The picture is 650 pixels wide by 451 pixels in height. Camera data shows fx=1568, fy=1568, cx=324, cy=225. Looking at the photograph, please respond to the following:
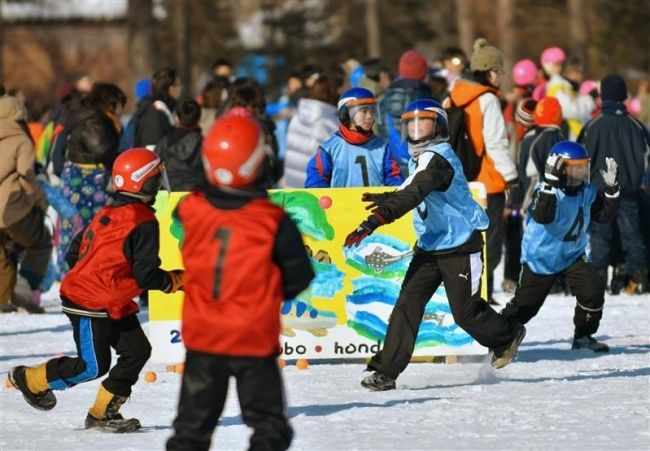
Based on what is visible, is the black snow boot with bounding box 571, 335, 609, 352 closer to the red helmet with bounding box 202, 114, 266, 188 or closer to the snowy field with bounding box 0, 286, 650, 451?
the snowy field with bounding box 0, 286, 650, 451

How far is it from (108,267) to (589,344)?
4074mm

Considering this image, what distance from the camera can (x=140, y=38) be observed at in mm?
30516

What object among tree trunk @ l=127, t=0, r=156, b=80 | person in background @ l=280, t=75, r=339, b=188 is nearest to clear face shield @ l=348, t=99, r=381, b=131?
person in background @ l=280, t=75, r=339, b=188

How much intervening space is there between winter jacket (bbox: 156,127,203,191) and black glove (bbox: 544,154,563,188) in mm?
3995

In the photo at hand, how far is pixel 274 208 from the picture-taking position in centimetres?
637

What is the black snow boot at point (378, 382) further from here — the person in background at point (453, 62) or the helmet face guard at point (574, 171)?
the person in background at point (453, 62)

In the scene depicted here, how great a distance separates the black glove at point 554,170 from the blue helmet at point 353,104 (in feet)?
4.02

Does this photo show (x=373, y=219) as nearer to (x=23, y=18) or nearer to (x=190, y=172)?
(x=190, y=172)

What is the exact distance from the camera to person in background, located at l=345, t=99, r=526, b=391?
9133 mm

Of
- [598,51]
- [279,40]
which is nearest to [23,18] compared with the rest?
[279,40]

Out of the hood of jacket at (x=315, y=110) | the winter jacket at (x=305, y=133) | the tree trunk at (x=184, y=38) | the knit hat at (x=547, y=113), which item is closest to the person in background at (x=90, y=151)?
the winter jacket at (x=305, y=133)

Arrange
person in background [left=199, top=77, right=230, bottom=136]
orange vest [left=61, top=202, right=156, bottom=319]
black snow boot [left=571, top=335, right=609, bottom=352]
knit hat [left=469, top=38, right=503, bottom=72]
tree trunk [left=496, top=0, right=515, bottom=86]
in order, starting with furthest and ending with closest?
tree trunk [left=496, top=0, right=515, bottom=86] → person in background [left=199, top=77, right=230, bottom=136] → knit hat [left=469, top=38, right=503, bottom=72] → black snow boot [left=571, top=335, right=609, bottom=352] → orange vest [left=61, top=202, right=156, bottom=319]

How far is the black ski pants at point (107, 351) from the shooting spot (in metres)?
8.32

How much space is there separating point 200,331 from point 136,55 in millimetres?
24350
